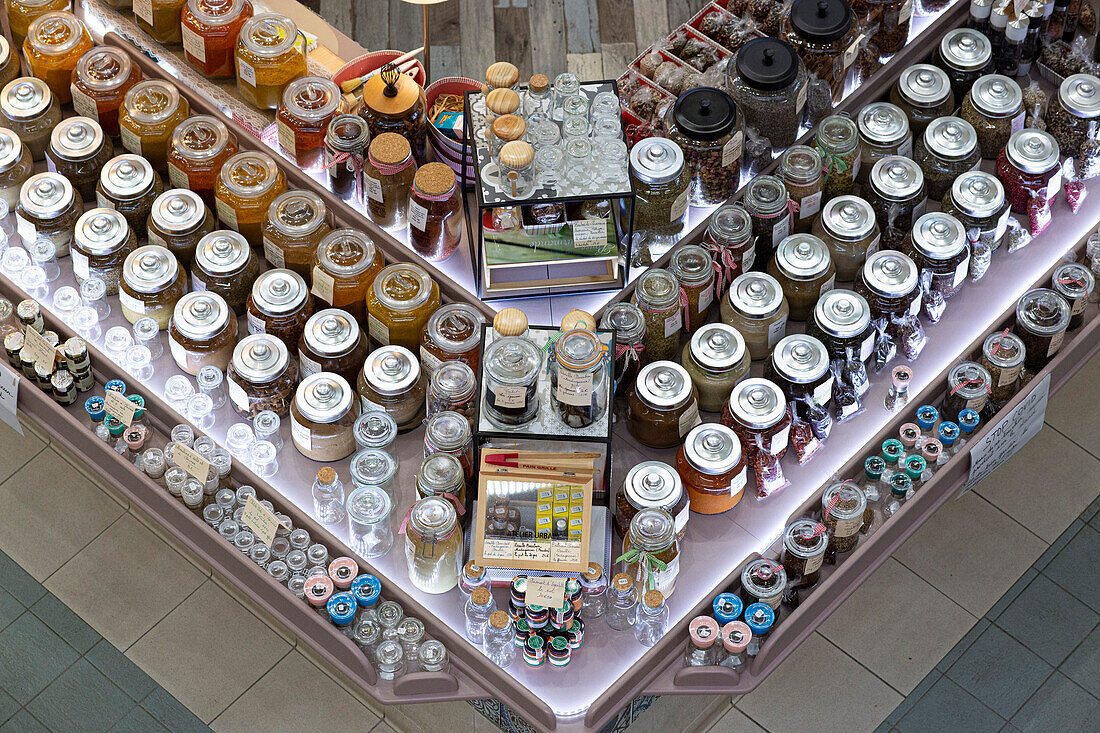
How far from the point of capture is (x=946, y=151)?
3545mm

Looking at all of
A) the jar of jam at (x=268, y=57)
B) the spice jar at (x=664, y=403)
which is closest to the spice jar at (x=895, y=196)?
the spice jar at (x=664, y=403)

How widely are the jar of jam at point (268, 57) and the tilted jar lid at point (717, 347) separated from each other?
57.4 inches

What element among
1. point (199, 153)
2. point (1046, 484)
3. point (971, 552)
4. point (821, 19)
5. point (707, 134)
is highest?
point (821, 19)

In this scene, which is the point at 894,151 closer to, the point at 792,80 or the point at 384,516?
the point at 792,80

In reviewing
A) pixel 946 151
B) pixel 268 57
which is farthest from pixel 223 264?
pixel 946 151

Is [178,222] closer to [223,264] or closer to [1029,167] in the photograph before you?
[223,264]

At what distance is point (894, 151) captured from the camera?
11.7 ft

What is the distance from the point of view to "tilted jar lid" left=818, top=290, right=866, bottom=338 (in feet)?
10.4

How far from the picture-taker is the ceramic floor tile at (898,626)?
3.64 metres

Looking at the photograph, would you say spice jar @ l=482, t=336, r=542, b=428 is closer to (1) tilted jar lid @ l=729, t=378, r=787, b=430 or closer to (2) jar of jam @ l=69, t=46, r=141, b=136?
(1) tilted jar lid @ l=729, t=378, r=787, b=430

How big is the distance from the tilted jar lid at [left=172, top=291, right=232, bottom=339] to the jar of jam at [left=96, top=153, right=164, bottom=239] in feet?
1.21

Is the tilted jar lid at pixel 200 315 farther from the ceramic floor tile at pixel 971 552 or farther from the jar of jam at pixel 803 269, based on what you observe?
the ceramic floor tile at pixel 971 552

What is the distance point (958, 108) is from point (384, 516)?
2143 millimetres

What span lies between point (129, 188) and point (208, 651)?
134 centimetres
